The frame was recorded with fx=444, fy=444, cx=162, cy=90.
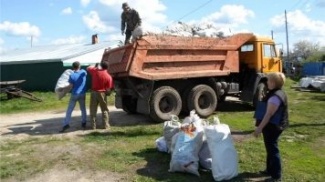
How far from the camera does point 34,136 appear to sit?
33.5ft

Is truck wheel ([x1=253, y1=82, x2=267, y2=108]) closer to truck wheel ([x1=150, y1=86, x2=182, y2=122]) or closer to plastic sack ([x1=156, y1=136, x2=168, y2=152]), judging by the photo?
truck wheel ([x1=150, y1=86, x2=182, y2=122])

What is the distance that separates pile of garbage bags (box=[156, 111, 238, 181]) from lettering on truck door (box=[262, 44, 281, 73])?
7212mm

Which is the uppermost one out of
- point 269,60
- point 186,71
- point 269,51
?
point 269,51

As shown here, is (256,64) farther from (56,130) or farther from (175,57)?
(56,130)

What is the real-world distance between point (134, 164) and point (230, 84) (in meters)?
6.62

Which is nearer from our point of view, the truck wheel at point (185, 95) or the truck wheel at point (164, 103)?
the truck wheel at point (164, 103)

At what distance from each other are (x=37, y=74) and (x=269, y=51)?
1627 centimetres

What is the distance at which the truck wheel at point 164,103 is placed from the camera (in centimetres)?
1130

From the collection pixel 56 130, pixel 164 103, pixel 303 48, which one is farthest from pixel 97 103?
pixel 303 48

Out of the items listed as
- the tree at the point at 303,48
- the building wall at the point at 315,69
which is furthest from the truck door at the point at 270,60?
the tree at the point at 303,48

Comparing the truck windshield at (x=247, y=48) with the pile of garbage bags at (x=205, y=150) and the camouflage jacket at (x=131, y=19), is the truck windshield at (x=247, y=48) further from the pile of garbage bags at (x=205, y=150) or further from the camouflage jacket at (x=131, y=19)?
the pile of garbage bags at (x=205, y=150)

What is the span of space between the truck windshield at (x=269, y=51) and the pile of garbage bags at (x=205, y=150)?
24.1 feet

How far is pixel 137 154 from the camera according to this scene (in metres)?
7.75

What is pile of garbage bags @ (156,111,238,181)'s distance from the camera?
6133 mm
